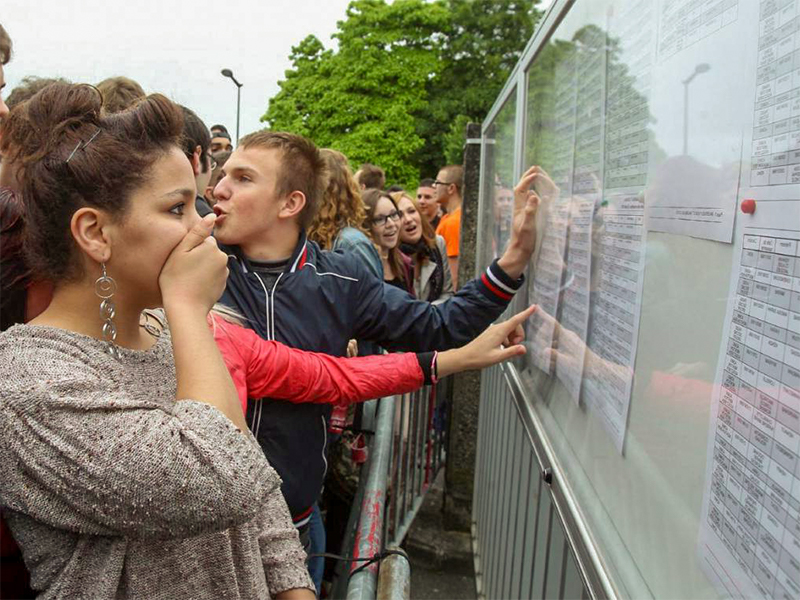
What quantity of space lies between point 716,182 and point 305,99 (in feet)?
127

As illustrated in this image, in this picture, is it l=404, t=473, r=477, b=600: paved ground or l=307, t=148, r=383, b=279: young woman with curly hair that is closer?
l=307, t=148, r=383, b=279: young woman with curly hair

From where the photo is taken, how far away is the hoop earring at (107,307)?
1299 mm

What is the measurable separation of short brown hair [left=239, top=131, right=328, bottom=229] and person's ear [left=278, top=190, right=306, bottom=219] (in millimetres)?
19

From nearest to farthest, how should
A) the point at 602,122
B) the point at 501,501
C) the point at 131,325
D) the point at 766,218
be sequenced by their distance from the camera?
1. the point at 766,218
2. the point at 131,325
3. the point at 602,122
4. the point at 501,501

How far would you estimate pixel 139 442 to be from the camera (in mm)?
1084

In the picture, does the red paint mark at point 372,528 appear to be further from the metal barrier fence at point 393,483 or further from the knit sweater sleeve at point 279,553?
the knit sweater sleeve at point 279,553

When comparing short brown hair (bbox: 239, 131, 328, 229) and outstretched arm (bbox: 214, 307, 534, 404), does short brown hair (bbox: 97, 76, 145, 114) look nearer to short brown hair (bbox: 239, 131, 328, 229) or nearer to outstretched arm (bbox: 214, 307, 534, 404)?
short brown hair (bbox: 239, 131, 328, 229)

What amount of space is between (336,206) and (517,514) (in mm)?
2070

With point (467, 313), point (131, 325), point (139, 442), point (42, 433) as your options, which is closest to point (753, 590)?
point (139, 442)

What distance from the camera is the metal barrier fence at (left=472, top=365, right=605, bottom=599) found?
67.8 inches

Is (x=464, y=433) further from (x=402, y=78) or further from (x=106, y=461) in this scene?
(x=402, y=78)

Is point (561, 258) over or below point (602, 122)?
below

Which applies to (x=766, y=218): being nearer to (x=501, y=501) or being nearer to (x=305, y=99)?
(x=501, y=501)

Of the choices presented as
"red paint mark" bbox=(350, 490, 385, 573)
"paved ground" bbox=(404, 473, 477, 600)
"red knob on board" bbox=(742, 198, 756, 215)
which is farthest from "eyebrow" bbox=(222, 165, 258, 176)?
"paved ground" bbox=(404, 473, 477, 600)
